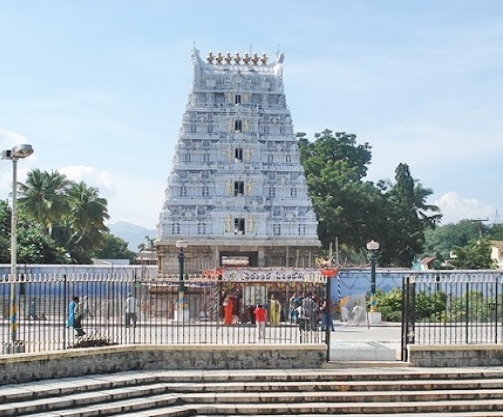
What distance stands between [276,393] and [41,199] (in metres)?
40.0

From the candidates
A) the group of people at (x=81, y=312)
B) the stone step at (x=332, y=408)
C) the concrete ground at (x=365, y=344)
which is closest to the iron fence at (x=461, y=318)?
the concrete ground at (x=365, y=344)

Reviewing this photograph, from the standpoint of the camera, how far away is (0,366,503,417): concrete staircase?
14969 millimetres

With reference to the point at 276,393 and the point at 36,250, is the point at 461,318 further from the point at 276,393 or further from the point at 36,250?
the point at 36,250

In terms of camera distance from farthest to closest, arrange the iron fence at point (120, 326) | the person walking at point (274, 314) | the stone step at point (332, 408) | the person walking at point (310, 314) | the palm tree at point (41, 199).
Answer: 1. the palm tree at point (41, 199)
2. the person walking at point (274, 314)
3. the person walking at point (310, 314)
4. the iron fence at point (120, 326)
5. the stone step at point (332, 408)

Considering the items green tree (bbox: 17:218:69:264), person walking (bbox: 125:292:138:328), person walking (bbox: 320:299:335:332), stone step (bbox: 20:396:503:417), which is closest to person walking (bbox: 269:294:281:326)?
person walking (bbox: 320:299:335:332)

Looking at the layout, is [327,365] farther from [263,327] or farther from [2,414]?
[2,414]

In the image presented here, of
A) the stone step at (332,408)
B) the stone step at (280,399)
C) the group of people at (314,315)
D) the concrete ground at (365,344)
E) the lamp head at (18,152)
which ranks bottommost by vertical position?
the stone step at (332,408)

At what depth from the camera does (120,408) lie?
14797 millimetres

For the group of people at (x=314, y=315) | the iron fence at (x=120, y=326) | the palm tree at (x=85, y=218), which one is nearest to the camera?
the iron fence at (x=120, y=326)

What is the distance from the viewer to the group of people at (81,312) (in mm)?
18297

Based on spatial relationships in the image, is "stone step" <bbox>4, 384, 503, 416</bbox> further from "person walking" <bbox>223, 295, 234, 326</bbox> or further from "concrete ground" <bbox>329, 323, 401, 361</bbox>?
"person walking" <bbox>223, 295, 234, 326</bbox>

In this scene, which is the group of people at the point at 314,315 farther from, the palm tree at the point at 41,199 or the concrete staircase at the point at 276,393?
the palm tree at the point at 41,199

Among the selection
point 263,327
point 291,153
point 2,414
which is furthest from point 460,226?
point 2,414

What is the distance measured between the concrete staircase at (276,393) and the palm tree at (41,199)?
124ft
